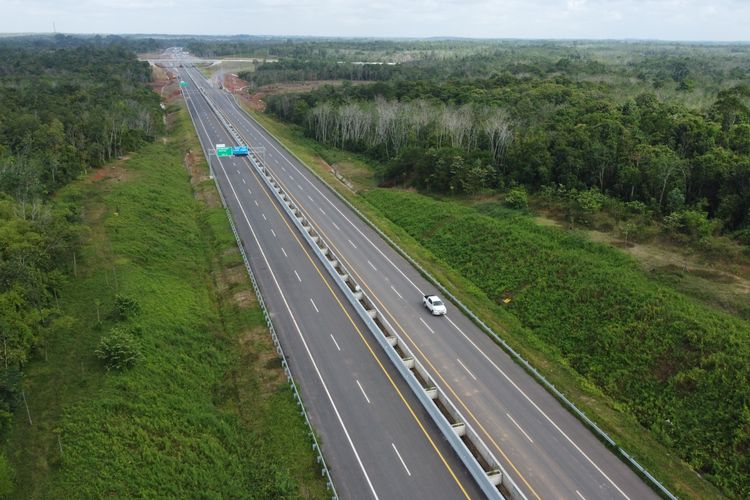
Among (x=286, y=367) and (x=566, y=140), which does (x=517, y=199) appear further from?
(x=286, y=367)

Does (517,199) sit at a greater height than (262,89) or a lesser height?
lesser

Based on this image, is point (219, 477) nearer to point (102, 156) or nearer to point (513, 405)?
point (513, 405)

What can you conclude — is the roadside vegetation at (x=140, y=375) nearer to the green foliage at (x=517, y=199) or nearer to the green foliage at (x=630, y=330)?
the green foliage at (x=630, y=330)

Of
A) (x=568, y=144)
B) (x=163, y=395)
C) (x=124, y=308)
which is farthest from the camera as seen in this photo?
(x=568, y=144)

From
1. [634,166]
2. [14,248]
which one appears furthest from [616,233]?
[14,248]

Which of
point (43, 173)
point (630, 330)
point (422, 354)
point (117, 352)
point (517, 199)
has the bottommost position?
point (422, 354)

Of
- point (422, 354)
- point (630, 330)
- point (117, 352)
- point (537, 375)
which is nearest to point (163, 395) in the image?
point (117, 352)

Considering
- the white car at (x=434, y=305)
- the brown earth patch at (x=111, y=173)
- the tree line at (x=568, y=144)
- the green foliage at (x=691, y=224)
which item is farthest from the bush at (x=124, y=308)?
the green foliage at (x=691, y=224)
